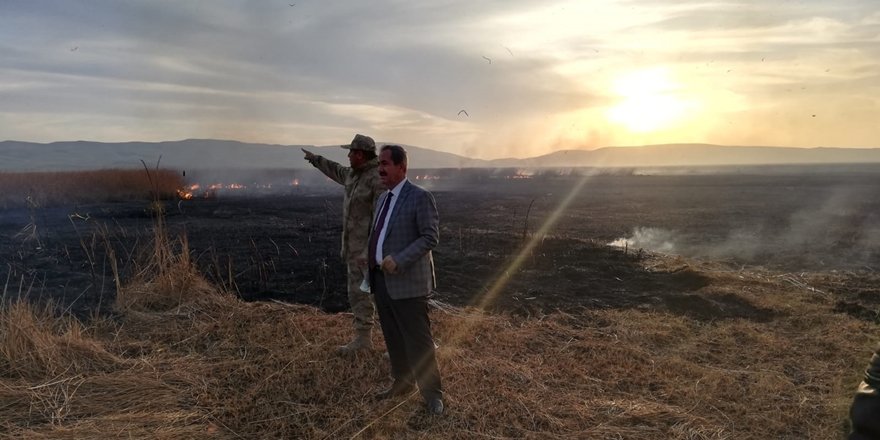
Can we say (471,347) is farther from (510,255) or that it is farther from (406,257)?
(510,255)

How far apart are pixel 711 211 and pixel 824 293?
15945 mm

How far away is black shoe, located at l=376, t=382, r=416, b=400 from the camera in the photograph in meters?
4.12

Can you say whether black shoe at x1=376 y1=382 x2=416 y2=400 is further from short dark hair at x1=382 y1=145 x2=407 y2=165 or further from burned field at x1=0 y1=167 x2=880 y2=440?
short dark hair at x1=382 y1=145 x2=407 y2=165

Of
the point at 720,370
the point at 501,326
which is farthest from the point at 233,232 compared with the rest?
the point at 720,370

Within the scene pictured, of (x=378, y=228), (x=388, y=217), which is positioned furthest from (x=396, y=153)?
(x=378, y=228)

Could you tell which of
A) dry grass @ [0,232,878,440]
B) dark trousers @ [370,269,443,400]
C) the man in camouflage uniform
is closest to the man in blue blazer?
dark trousers @ [370,269,443,400]

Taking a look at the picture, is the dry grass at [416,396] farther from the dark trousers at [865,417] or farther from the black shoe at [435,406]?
the dark trousers at [865,417]

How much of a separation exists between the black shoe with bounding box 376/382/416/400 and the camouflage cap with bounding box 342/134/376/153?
2.08 metres

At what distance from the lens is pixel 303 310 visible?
6.84 meters

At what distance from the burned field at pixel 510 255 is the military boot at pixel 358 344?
7.63 ft

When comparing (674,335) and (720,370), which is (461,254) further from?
(720,370)

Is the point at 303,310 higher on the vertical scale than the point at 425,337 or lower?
lower

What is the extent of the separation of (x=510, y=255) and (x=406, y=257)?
814 cm

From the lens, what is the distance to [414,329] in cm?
369
